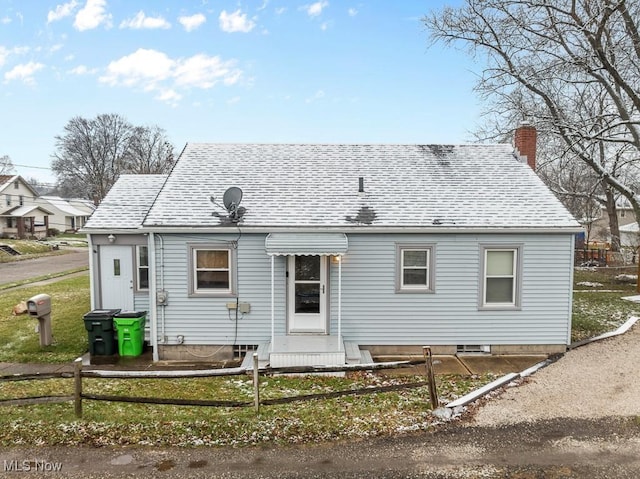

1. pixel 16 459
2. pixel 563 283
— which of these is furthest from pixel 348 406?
pixel 563 283

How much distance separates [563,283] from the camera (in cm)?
1041

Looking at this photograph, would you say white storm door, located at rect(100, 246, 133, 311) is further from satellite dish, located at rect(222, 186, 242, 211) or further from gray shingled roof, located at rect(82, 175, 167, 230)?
satellite dish, located at rect(222, 186, 242, 211)

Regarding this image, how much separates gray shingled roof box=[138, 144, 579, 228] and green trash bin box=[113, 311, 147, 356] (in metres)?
2.33

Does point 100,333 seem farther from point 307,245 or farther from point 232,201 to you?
point 307,245

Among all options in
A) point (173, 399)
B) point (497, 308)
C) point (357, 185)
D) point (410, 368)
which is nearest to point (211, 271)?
point (173, 399)

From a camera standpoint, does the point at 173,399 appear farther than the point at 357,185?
No

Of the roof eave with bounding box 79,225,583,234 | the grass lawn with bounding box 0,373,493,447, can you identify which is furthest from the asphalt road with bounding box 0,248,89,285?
the grass lawn with bounding box 0,373,493,447

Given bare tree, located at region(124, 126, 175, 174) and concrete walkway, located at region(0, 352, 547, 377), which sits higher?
bare tree, located at region(124, 126, 175, 174)

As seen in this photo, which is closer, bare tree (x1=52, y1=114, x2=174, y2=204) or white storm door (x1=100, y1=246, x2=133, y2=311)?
white storm door (x1=100, y1=246, x2=133, y2=311)

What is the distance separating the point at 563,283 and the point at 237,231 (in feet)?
25.7

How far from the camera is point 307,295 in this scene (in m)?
10.5

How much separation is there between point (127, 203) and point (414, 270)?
8.07 meters

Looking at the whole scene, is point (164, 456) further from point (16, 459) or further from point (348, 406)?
point (348, 406)

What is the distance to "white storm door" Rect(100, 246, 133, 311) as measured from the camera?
11453 millimetres
